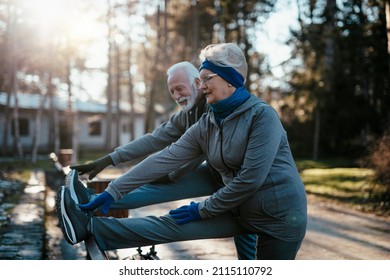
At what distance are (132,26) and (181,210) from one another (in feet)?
74.9

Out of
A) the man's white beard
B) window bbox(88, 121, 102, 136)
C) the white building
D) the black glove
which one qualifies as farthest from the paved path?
window bbox(88, 121, 102, 136)

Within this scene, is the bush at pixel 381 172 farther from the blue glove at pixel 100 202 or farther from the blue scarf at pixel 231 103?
the blue glove at pixel 100 202

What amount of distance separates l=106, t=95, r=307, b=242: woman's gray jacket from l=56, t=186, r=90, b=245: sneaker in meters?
0.19

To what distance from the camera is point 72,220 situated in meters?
1.97

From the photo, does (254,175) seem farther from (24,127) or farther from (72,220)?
(24,127)

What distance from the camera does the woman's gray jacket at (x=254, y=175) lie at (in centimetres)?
195

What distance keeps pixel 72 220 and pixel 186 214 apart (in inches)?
18.8

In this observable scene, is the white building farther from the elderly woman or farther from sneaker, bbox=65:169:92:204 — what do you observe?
the elderly woman

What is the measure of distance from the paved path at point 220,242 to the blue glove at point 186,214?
221cm

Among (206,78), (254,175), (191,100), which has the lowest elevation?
(254,175)

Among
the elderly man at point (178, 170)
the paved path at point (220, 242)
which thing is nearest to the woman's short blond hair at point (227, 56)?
the elderly man at point (178, 170)

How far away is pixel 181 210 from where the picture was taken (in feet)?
6.84

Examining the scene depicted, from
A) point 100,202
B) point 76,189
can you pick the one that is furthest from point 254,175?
point 76,189

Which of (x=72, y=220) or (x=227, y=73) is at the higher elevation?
(x=227, y=73)
